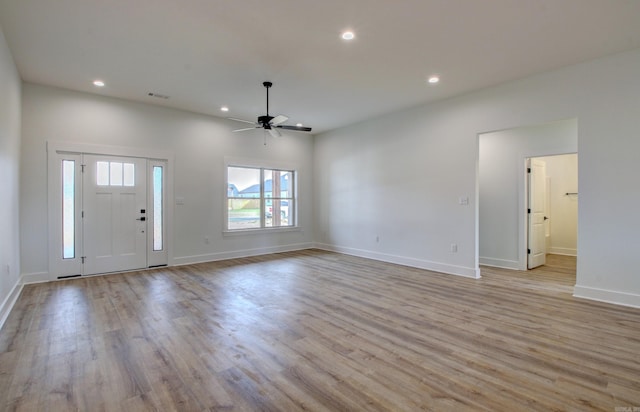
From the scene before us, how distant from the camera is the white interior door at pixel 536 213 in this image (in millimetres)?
5914

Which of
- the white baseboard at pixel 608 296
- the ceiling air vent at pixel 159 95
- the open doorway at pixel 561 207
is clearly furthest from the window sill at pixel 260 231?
the white baseboard at pixel 608 296

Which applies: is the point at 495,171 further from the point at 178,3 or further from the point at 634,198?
the point at 178,3

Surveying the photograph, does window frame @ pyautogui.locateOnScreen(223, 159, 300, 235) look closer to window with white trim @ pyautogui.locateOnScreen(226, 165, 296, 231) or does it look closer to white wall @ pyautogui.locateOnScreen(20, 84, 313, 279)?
window with white trim @ pyautogui.locateOnScreen(226, 165, 296, 231)

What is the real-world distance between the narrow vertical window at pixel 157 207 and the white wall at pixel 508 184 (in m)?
6.33

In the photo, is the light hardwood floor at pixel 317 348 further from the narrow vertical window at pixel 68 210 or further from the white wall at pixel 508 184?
the white wall at pixel 508 184

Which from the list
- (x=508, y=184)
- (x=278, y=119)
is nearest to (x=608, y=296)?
(x=508, y=184)

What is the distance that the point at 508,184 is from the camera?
6.08 meters

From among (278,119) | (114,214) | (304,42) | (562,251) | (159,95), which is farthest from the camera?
(562,251)

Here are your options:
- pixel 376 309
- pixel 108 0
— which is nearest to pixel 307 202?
pixel 376 309

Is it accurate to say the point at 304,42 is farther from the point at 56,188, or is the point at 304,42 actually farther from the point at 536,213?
the point at 536,213

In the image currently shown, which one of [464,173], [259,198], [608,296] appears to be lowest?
[608,296]

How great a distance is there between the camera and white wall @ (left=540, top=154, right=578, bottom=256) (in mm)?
7414

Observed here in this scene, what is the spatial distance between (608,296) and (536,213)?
2465 millimetres

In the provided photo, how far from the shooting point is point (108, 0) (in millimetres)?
2930
